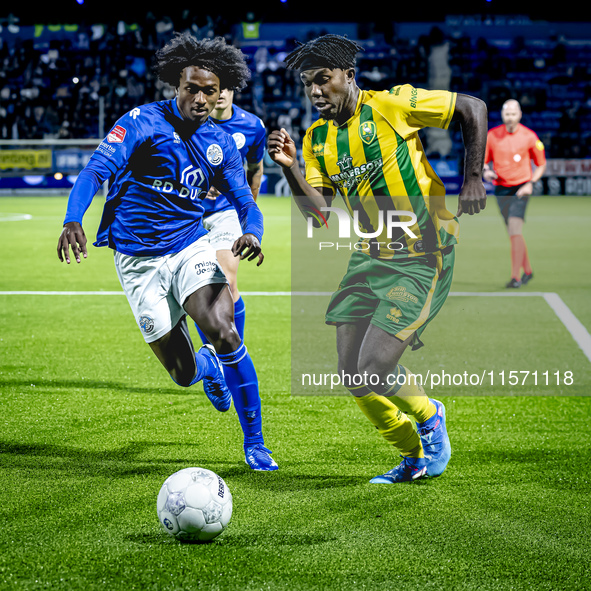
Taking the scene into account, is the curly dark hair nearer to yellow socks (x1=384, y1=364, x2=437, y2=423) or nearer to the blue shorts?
yellow socks (x1=384, y1=364, x2=437, y2=423)

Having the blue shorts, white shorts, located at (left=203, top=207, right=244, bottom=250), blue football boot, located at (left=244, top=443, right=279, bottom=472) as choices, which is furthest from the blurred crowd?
blue football boot, located at (left=244, top=443, right=279, bottom=472)

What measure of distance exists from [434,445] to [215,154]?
6.13 ft

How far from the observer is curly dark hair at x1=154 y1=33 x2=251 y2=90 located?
4.31 metres

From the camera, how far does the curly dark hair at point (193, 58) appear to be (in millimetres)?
4312

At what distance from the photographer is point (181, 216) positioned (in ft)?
14.5

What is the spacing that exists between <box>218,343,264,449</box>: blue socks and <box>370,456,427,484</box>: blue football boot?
0.66 meters

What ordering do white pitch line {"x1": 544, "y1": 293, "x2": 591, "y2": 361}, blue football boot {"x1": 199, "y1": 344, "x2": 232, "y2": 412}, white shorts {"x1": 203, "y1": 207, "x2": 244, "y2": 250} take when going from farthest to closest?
1. white pitch line {"x1": 544, "y1": 293, "x2": 591, "y2": 361}
2. white shorts {"x1": 203, "y1": 207, "x2": 244, "y2": 250}
3. blue football boot {"x1": 199, "y1": 344, "x2": 232, "y2": 412}

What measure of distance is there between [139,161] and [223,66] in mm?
732

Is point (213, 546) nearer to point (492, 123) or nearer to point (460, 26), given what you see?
point (492, 123)

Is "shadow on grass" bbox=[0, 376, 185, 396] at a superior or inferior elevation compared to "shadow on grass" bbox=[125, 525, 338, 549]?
inferior

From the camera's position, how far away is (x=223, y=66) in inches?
177

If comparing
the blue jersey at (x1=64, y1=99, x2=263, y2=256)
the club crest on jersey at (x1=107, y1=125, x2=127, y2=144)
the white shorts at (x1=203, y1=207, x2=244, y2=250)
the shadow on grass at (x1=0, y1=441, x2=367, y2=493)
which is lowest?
the shadow on grass at (x1=0, y1=441, x2=367, y2=493)

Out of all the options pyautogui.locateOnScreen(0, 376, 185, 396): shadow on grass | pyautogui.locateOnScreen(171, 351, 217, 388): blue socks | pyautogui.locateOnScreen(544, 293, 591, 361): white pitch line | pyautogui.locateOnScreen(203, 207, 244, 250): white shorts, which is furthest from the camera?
pyautogui.locateOnScreen(544, 293, 591, 361): white pitch line

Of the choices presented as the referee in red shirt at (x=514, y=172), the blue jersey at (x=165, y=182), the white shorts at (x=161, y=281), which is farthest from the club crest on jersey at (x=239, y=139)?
the referee in red shirt at (x=514, y=172)
